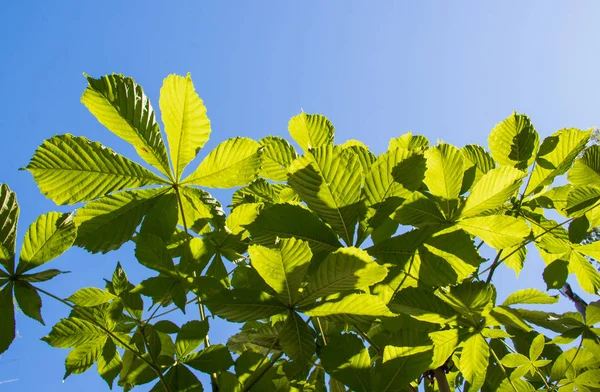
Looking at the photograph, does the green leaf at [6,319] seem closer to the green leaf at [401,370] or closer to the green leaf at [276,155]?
the green leaf at [276,155]

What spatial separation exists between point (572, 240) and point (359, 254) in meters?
0.99

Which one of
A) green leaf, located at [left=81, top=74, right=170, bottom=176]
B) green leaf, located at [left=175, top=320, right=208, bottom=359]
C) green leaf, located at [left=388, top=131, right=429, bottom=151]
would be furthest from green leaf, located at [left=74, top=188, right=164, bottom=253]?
green leaf, located at [left=388, top=131, right=429, bottom=151]

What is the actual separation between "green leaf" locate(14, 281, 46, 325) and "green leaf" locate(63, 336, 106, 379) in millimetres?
391

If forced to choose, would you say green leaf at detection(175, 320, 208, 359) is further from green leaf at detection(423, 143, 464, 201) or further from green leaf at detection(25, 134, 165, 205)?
green leaf at detection(423, 143, 464, 201)

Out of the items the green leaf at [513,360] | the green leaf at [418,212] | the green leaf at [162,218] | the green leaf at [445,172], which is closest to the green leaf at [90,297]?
the green leaf at [162,218]

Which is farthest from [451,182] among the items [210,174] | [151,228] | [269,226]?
[151,228]

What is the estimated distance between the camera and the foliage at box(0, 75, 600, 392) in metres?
1.14

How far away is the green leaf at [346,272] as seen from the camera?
0.99 meters

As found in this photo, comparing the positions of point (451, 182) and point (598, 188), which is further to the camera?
point (598, 188)

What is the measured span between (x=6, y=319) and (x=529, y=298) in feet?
5.55

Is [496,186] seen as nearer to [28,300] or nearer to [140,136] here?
[140,136]

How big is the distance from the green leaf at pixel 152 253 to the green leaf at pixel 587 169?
1363 mm

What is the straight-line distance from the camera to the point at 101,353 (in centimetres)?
167

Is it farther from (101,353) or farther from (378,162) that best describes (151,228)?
(378,162)
